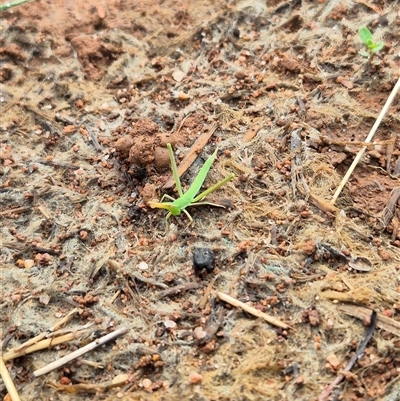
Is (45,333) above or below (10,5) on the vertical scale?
below

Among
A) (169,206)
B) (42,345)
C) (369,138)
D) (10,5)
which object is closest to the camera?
(42,345)

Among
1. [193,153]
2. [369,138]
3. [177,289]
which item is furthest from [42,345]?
[369,138]

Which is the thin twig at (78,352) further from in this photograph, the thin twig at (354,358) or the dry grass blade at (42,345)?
the thin twig at (354,358)

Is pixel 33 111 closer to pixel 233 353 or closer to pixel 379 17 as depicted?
pixel 233 353

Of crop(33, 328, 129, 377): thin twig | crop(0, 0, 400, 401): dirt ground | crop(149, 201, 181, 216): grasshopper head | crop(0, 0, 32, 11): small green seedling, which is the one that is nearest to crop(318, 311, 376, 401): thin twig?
crop(0, 0, 400, 401): dirt ground

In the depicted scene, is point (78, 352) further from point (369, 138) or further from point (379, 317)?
point (369, 138)

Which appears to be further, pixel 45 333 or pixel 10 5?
pixel 10 5

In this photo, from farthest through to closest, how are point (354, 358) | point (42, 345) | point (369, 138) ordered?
point (369, 138)
point (42, 345)
point (354, 358)

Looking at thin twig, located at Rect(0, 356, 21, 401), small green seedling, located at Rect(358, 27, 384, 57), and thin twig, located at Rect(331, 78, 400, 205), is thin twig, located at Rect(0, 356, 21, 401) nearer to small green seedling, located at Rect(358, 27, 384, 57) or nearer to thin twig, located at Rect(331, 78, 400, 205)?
thin twig, located at Rect(331, 78, 400, 205)
